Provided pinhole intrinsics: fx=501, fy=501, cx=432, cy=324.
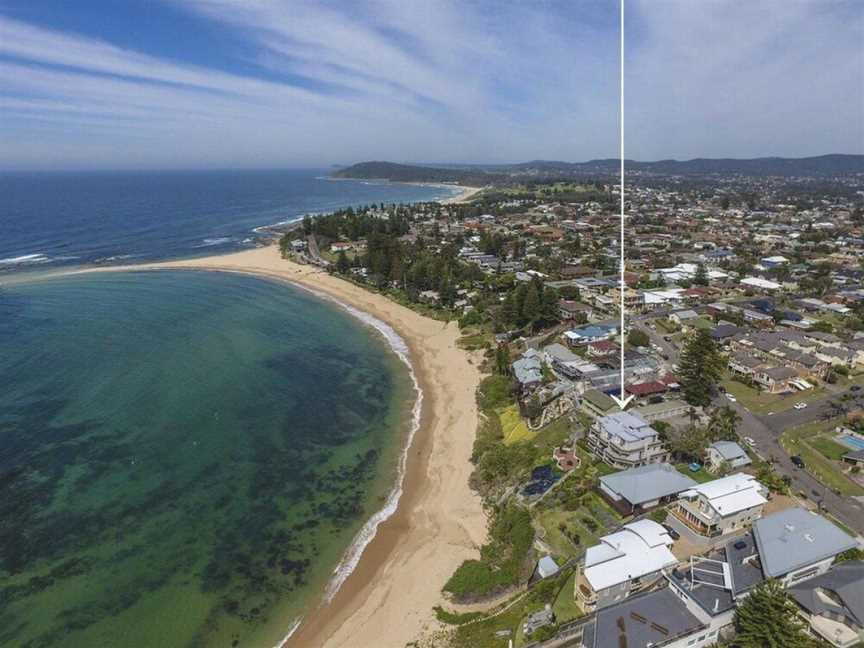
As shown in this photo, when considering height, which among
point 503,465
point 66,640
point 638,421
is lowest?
point 66,640

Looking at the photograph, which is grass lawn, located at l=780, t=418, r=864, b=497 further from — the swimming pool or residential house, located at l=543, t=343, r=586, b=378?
residential house, located at l=543, t=343, r=586, b=378

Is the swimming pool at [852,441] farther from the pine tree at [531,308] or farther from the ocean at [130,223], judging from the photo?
the ocean at [130,223]

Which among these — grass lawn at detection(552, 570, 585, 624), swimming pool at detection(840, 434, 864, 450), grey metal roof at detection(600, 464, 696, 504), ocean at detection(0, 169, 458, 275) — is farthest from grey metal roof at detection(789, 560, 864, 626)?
ocean at detection(0, 169, 458, 275)

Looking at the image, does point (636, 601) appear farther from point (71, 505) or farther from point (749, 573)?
point (71, 505)

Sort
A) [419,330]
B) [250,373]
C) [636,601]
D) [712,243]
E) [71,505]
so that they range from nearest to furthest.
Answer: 1. [636,601]
2. [71,505]
3. [250,373]
4. [419,330]
5. [712,243]

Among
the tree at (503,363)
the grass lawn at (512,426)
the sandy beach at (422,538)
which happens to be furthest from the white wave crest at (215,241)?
the grass lawn at (512,426)

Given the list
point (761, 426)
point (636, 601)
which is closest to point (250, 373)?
point (636, 601)
